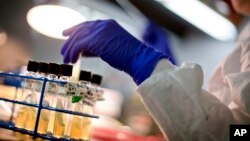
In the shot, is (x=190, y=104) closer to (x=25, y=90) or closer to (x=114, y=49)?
(x=114, y=49)

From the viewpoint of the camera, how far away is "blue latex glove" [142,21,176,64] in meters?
1.24

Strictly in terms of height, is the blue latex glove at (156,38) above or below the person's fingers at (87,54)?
above

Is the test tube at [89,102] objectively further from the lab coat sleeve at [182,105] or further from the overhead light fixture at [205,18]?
the overhead light fixture at [205,18]

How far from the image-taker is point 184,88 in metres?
1.04

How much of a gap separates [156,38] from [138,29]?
72mm

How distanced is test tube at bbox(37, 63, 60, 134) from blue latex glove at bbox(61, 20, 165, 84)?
0.09 m

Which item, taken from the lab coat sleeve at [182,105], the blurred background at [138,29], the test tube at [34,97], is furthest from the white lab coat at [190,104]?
the test tube at [34,97]

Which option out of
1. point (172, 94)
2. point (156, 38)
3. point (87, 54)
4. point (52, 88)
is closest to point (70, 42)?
point (87, 54)

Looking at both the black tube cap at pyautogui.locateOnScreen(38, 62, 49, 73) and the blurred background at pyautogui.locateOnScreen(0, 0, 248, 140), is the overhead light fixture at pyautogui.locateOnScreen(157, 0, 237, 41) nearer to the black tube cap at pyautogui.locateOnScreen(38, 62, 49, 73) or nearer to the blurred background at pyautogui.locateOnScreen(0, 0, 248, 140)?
the blurred background at pyautogui.locateOnScreen(0, 0, 248, 140)

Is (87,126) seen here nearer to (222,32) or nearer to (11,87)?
(11,87)

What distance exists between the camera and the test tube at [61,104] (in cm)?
113

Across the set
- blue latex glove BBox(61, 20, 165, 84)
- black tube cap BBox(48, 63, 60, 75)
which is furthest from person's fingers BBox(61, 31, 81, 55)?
black tube cap BBox(48, 63, 60, 75)

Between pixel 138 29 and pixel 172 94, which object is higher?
pixel 138 29

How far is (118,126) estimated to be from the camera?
127 cm
